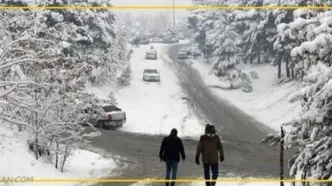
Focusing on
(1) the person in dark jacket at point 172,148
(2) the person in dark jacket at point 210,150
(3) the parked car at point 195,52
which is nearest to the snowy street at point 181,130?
(1) the person in dark jacket at point 172,148

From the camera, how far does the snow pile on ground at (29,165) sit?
48.1 feet

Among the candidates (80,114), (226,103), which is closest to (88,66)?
(80,114)

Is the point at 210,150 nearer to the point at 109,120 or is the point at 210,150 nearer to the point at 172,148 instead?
the point at 172,148

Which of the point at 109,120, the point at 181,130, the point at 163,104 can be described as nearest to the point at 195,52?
the point at 163,104

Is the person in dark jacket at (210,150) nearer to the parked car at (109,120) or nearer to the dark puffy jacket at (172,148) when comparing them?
the dark puffy jacket at (172,148)

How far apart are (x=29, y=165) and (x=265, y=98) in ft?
92.1

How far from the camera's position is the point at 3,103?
12.4 metres

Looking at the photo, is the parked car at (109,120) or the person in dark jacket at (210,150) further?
the parked car at (109,120)

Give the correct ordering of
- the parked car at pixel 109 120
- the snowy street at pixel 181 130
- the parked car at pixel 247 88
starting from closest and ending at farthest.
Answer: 1. the snowy street at pixel 181 130
2. the parked car at pixel 109 120
3. the parked car at pixel 247 88

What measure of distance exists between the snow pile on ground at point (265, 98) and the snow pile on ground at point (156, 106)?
382cm

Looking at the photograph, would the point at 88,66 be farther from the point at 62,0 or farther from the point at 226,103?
the point at 226,103

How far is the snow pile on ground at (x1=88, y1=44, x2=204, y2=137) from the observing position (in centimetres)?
2989

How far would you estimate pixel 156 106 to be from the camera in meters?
38.1

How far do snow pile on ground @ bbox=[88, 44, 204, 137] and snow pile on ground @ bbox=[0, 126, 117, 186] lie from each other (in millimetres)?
9460
